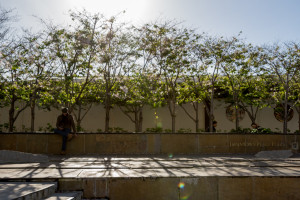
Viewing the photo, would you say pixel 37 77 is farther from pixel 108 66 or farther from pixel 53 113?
pixel 53 113

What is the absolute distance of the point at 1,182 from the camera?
470 centimetres

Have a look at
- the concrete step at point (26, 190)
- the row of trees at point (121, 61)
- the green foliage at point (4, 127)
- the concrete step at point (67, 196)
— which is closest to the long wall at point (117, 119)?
the green foliage at point (4, 127)

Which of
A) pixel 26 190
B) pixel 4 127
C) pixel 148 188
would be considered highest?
pixel 4 127

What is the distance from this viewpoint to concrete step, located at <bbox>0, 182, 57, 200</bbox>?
3.76m

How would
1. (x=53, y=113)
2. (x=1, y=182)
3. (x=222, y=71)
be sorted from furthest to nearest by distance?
(x=53, y=113), (x=222, y=71), (x=1, y=182)

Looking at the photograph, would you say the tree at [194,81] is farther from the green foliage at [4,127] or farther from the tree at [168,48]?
the green foliage at [4,127]

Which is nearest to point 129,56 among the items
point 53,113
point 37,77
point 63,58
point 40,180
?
point 63,58

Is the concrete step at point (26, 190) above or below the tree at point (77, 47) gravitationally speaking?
below

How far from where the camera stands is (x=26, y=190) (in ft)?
13.4

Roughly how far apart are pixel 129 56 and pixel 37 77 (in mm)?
4414

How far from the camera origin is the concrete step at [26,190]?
12.3ft

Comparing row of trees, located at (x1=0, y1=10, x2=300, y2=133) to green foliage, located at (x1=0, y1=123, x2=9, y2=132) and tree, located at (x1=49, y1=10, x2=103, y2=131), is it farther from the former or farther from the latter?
green foliage, located at (x1=0, y1=123, x2=9, y2=132)

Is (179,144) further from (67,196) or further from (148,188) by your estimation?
(67,196)

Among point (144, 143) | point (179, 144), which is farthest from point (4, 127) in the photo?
point (179, 144)
